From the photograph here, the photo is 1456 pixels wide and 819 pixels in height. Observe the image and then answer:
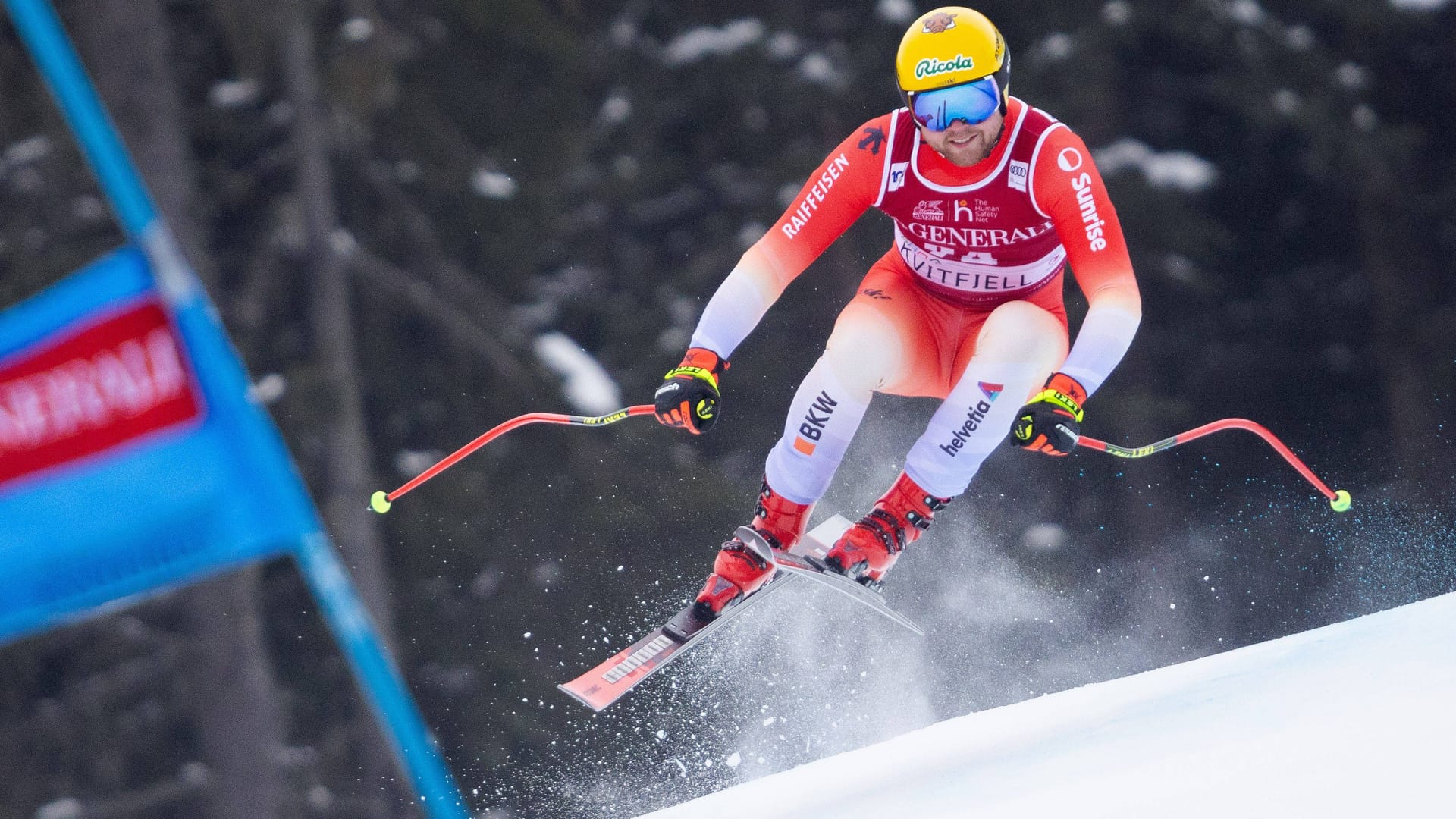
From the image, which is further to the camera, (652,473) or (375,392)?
(375,392)

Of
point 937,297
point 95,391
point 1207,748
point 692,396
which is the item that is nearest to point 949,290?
point 937,297

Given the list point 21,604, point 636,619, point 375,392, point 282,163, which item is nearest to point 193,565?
point 21,604

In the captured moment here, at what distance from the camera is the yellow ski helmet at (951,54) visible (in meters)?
2.57

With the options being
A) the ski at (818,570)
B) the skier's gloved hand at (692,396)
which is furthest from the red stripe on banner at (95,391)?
the ski at (818,570)

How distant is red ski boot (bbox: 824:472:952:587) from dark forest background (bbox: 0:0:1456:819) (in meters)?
1.10

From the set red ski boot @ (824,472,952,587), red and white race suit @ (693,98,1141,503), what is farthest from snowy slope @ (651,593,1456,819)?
red and white race suit @ (693,98,1141,503)

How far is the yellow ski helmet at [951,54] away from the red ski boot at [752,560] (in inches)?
38.5

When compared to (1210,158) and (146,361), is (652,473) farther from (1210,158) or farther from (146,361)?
(146,361)

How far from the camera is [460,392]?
5.16 metres

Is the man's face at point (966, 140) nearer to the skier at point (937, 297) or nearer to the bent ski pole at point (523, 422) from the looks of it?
the skier at point (937, 297)

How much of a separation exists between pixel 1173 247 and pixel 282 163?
3.49 metres

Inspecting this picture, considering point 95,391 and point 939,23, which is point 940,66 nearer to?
point 939,23

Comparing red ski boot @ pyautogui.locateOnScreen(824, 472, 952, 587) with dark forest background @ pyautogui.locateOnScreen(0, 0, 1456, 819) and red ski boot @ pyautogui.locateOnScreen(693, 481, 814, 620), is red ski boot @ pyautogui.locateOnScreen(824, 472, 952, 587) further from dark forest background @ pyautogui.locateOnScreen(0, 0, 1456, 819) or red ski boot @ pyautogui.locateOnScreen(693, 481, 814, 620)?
dark forest background @ pyautogui.locateOnScreen(0, 0, 1456, 819)

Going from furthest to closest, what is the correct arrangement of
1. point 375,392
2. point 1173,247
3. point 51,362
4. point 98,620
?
point 98,620, point 375,392, point 1173,247, point 51,362
